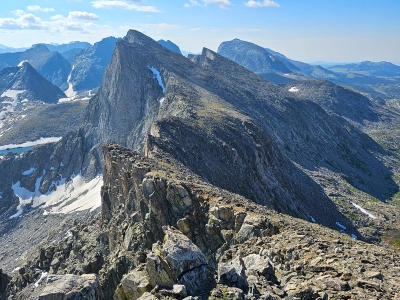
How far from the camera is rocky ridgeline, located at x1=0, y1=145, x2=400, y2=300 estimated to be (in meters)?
16.0

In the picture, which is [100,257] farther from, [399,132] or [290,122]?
[399,132]

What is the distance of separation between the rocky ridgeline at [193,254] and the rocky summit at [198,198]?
0.10m

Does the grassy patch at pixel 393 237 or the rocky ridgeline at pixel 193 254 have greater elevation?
the rocky ridgeline at pixel 193 254

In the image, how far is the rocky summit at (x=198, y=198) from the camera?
1694 cm

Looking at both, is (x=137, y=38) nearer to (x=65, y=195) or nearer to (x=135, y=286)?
(x=65, y=195)

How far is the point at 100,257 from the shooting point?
129 feet

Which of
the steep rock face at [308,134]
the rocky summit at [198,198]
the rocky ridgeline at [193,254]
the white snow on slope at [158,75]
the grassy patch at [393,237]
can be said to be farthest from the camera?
the white snow on slope at [158,75]

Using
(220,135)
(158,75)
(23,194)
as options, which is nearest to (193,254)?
(220,135)

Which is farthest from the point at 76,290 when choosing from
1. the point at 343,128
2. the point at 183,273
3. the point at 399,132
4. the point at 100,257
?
the point at 399,132

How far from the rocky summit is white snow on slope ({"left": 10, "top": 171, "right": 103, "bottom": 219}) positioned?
2.13ft

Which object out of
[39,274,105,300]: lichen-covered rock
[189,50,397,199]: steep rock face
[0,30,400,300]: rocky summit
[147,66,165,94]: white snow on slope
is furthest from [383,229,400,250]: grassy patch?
[147,66,165,94]: white snow on slope

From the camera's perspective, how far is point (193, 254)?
16.5 m

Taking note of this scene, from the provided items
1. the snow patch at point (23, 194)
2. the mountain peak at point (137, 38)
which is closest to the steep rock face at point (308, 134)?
the mountain peak at point (137, 38)

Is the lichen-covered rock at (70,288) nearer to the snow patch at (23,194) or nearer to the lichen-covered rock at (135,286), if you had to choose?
the lichen-covered rock at (135,286)
